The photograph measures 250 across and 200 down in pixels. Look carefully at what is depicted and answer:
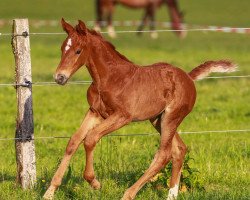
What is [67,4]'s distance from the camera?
52906 mm

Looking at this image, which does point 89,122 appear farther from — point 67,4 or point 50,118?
point 67,4

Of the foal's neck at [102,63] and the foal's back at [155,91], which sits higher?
the foal's neck at [102,63]

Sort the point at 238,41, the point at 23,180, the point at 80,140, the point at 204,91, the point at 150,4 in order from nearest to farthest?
the point at 80,140 < the point at 23,180 < the point at 204,91 < the point at 238,41 < the point at 150,4

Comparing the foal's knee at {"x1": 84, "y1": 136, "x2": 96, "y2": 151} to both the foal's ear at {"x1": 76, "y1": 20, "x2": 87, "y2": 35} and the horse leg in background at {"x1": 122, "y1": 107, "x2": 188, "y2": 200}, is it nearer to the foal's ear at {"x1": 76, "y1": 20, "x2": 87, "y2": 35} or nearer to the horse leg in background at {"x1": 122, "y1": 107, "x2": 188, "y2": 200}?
the horse leg in background at {"x1": 122, "y1": 107, "x2": 188, "y2": 200}

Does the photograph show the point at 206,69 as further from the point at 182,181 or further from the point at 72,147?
the point at 72,147

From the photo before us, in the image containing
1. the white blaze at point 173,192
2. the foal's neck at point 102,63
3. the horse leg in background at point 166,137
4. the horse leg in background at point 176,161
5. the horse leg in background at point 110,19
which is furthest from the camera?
the horse leg in background at point 110,19

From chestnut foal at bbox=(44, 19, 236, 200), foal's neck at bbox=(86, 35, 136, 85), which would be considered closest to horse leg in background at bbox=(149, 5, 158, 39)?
chestnut foal at bbox=(44, 19, 236, 200)

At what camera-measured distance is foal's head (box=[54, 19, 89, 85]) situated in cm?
816

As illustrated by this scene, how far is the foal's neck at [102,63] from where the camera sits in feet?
27.9

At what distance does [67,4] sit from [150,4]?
10.6 m

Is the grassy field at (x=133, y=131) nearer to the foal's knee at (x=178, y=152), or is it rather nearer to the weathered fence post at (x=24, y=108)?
the weathered fence post at (x=24, y=108)

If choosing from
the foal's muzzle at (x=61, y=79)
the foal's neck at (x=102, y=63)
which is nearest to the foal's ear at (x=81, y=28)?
the foal's neck at (x=102, y=63)

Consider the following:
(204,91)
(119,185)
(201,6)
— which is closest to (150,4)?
(201,6)

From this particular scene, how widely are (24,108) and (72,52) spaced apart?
1.51m
